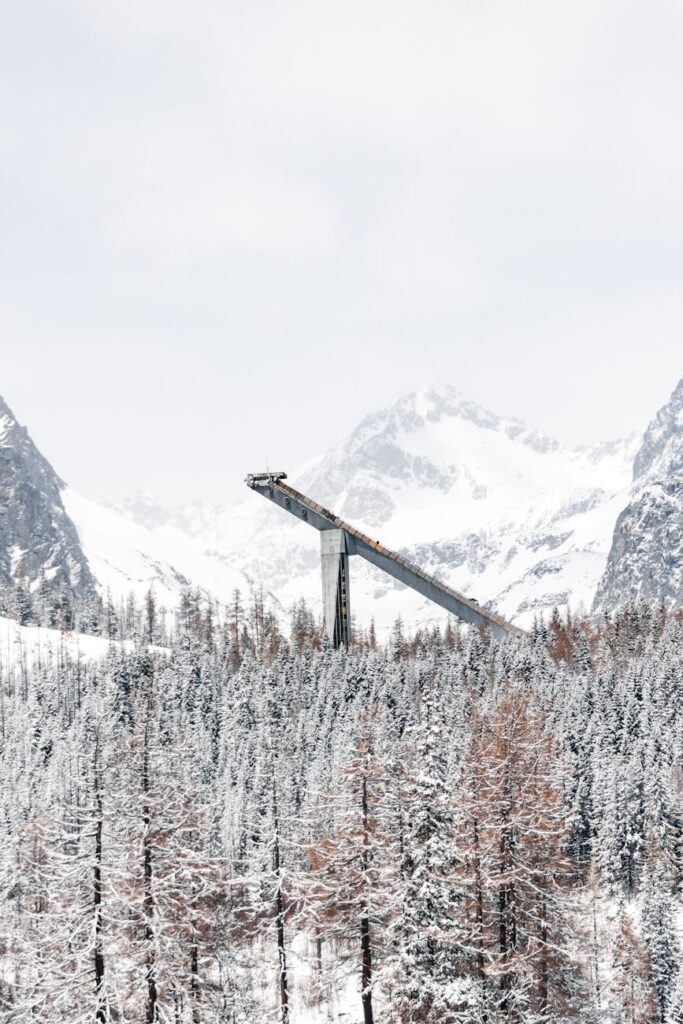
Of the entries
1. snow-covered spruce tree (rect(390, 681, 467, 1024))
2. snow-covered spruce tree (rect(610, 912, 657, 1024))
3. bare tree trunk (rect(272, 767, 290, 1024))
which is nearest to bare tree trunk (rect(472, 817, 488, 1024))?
snow-covered spruce tree (rect(390, 681, 467, 1024))

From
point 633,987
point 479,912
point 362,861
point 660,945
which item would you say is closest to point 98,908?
point 362,861

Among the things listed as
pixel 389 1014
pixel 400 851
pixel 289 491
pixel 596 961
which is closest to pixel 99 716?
pixel 400 851

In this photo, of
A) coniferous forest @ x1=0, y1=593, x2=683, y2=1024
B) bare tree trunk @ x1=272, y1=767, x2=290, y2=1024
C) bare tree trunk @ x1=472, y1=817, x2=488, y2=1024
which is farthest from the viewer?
bare tree trunk @ x1=272, y1=767, x2=290, y2=1024

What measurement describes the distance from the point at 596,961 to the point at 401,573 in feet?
273

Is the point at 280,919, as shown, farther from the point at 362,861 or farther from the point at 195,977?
the point at 195,977

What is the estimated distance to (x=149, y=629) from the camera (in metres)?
199

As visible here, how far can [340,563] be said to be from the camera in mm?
135500

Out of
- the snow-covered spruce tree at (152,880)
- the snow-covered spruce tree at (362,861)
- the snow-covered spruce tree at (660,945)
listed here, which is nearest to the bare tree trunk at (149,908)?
the snow-covered spruce tree at (152,880)

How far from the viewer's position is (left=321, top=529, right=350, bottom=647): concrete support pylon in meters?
136

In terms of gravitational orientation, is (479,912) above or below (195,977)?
above

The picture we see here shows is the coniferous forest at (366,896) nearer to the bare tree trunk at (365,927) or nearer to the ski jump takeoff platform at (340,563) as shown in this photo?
the bare tree trunk at (365,927)

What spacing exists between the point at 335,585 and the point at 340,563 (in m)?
4.43

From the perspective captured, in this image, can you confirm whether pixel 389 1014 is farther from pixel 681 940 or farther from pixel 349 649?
pixel 349 649

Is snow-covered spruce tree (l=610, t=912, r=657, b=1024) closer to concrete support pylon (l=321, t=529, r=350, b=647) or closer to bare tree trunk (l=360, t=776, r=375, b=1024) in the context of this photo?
bare tree trunk (l=360, t=776, r=375, b=1024)
